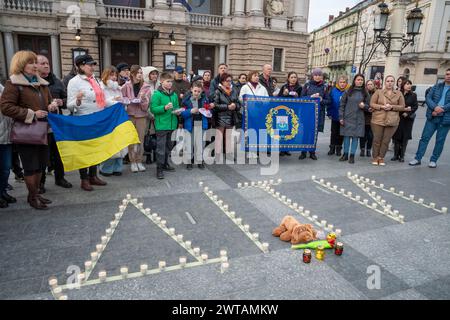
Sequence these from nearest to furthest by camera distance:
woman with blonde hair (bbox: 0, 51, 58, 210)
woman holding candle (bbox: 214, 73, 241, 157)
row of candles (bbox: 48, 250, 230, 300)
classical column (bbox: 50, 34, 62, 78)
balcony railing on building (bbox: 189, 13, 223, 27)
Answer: row of candles (bbox: 48, 250, 230, 300) → woman with blonde hair (bbox: 0, 51, 58, 210) → woman holding candle (bbox: 214, 73, 241, 157) → classical column (bbox: 50, 34, 62, 78) → balcony railing on building (bbox: 189, 13, 223, 27)

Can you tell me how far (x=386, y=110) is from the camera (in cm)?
844

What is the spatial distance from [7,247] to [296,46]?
28840mm

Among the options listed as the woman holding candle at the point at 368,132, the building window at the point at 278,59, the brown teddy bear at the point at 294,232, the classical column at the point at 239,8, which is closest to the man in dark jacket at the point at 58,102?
the brown teddy bear at the point at 294,232

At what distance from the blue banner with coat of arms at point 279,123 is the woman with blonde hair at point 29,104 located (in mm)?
4506

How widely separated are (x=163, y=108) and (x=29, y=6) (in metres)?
21.6

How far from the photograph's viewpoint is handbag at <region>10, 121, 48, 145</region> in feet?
16.1

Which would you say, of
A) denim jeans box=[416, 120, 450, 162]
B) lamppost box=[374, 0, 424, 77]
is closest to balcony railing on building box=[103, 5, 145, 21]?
lamppost box=[374, 0, 424, 77]

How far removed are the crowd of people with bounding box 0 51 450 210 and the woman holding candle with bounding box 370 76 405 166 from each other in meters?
0.02

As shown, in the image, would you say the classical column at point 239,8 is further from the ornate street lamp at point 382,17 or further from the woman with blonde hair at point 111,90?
the woman with blonde hair at point 111,90

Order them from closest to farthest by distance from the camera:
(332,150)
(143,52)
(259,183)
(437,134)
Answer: (259,183) → (437,134) → (332,150) → (143,52)

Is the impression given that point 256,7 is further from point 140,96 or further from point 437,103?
point 140,96

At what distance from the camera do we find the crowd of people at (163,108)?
511 centimetres

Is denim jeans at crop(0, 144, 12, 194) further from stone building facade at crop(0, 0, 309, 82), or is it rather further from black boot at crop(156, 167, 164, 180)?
stone building facade at crop(0, 0, 309, 82)

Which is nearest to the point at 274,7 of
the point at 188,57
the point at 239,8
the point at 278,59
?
the point at 239,8
